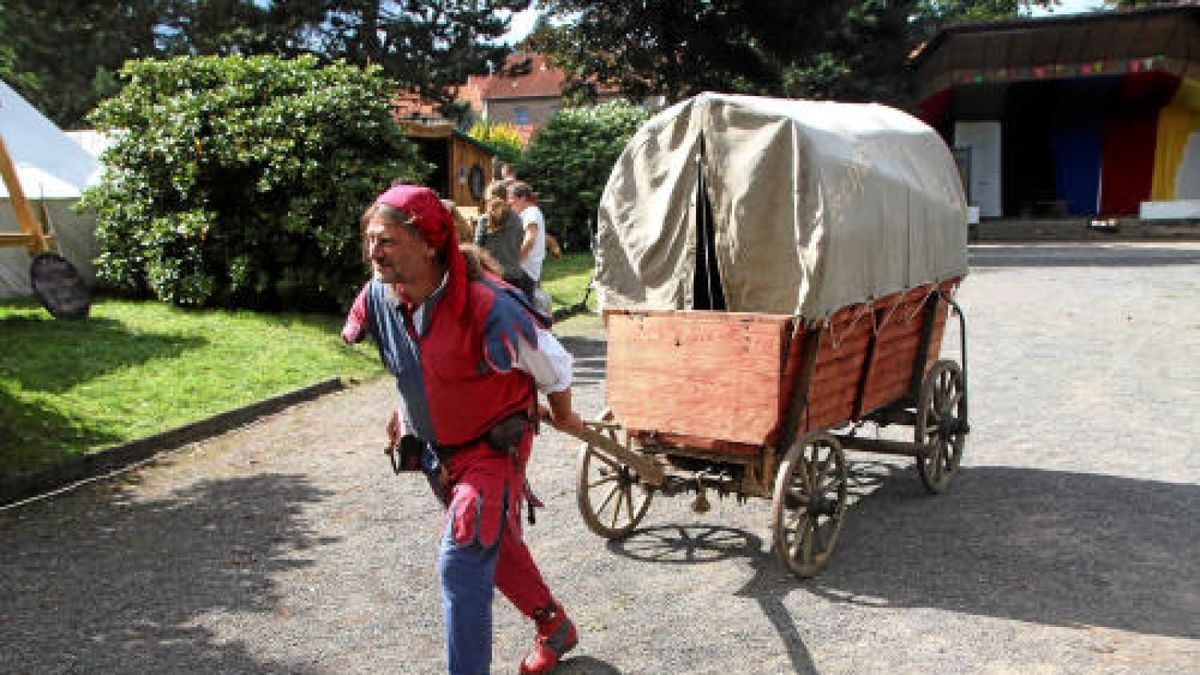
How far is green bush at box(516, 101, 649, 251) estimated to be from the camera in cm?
2423

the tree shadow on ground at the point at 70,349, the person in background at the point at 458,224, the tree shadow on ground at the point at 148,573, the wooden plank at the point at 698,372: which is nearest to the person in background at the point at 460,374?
the person in background at the point at 458,224

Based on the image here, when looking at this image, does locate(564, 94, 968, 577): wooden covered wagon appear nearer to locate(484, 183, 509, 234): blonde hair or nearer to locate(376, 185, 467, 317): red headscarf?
locate(376, 185, 467, 317): red headscarf

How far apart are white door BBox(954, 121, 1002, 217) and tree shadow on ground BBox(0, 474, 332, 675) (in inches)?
1233

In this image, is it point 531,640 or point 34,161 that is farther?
point 34,161

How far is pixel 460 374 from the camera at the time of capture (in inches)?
141

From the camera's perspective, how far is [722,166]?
5.49 metres

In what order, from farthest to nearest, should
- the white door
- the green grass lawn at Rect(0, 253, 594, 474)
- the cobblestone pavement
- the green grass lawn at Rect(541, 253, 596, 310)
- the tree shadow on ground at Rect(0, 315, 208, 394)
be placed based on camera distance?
1. the white door
2. the green grass lawn at Rect(541, 253, 596, 310)
3. the tree shadow on ground at Rect(0, 315, 208, 394)
4. the green grass lawn at Rect(0, 253, 594, 474)
5. the cobblestone pavement

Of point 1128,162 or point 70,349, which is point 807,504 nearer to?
point 70,349

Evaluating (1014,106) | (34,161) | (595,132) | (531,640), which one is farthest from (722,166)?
(1014,106)

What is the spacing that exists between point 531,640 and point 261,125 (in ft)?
32.7

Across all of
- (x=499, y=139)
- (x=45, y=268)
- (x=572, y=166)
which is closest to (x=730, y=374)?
(x=45, y=268)

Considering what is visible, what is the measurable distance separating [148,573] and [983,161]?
33363mm

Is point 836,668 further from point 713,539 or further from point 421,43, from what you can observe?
point 421,43

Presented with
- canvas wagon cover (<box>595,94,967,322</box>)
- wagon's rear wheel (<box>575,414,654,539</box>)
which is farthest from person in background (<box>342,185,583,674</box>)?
canvas wagon cover (<box>595,94,967,322</box>)
